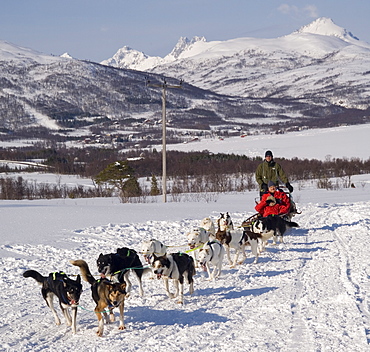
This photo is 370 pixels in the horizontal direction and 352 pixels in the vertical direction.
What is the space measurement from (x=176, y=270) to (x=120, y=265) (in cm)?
79

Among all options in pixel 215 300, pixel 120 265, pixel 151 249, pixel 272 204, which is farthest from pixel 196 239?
pixel 272 204

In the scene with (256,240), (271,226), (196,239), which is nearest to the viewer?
(196,239)

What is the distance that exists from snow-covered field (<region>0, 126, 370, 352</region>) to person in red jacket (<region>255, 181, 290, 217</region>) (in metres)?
0.68

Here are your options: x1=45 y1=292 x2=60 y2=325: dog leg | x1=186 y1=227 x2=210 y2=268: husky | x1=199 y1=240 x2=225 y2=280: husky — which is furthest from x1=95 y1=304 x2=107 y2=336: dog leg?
x1=186 y1=227 x2=210 y2=268: husky

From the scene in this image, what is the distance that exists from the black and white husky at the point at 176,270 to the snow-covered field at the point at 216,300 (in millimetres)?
182

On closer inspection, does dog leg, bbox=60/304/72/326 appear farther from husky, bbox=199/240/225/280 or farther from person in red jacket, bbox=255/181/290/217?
person in red jacket, bbox=255/181/290/217

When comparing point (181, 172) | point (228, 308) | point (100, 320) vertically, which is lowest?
point (228, 308)

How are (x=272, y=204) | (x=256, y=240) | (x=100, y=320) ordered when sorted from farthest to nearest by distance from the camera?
1. (x=272, y=204)
2. (x=256, y=240)
3. (x=100, y=320)

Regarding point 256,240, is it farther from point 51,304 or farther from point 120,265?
point 51,304

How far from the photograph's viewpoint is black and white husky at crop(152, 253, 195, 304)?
255 inches

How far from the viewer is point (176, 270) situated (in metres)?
6.75

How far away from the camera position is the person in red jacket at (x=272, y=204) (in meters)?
11.8

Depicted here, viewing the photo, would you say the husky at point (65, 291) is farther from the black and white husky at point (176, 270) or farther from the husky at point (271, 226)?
the husky at point (271, 226)

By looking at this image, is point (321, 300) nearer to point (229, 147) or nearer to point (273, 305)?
point (273, 305)
